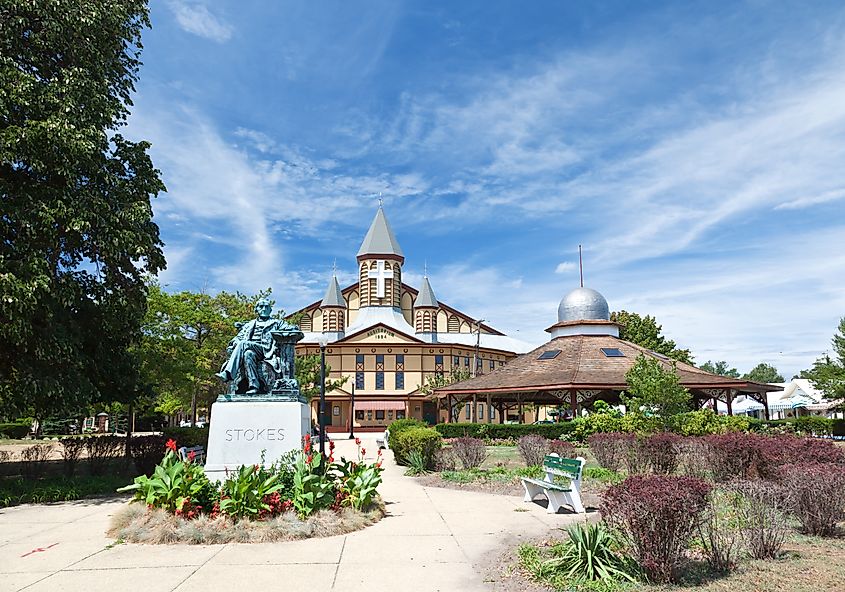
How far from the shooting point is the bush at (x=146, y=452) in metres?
16.1

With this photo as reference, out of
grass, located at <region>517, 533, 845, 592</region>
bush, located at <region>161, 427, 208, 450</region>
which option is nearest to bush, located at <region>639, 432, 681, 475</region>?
grass, located at <region>517, 533, 845, 592</region>

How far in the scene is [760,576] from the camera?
6.12 metres

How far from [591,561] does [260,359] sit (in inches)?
273

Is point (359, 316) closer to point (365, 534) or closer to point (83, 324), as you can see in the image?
point (83, 324)

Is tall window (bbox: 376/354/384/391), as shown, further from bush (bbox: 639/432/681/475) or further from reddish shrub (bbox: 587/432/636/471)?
bush (bbox: 639/432/681/475)

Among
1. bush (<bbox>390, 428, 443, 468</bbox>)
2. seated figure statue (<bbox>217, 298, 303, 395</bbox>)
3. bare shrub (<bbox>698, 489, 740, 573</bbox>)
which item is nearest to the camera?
bare shrub (<bbox>698, 489, 740, 573</bbox>)

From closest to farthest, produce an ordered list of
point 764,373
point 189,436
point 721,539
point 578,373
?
point 721,539
point 189,436
point 578,373
point 764,373

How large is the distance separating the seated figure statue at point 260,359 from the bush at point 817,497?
795cm

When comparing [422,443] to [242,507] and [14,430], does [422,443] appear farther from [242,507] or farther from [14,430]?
[14,430]

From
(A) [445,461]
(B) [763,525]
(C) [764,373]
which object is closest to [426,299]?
(A) [445,461]

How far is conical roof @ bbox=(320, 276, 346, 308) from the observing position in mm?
62750

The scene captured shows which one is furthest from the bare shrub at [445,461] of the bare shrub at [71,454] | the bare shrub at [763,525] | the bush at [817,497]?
the bare shrub at [763,525]

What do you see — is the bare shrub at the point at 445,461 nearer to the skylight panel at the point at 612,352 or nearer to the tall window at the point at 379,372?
the skylight panel at the point at 612,352

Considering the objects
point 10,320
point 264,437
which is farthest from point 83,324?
point 264,437
